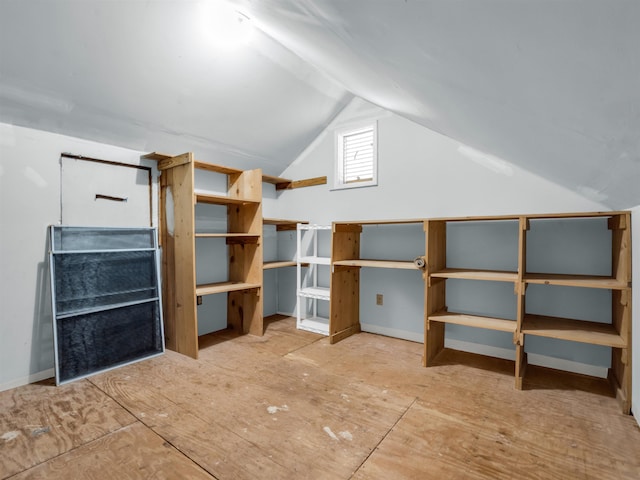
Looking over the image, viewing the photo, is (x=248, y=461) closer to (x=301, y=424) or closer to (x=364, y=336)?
(x=301, y=424)

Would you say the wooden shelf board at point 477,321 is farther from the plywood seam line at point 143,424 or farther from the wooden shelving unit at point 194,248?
the plywood seam line at point 143,424

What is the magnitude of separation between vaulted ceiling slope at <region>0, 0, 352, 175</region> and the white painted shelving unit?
46.6 inches

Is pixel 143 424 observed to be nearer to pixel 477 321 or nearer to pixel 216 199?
pixel 216 199

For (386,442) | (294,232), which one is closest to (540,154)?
(386,442)

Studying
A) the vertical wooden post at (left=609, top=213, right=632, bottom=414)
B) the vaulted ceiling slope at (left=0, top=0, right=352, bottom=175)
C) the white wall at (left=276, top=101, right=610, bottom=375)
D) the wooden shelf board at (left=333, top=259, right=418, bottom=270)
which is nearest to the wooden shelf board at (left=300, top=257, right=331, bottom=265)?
the wooden shelf board at (left=333, top=259, right=418, bottom=270)

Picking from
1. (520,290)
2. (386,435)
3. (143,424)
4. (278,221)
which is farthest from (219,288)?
(520,290)

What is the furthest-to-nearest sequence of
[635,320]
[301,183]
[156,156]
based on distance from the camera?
[301,183] → [156,156] → [635,320]

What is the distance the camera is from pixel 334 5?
830mm

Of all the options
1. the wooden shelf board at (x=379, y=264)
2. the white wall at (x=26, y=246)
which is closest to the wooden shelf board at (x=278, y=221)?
the wooden shelf board at (x=379, y=264)

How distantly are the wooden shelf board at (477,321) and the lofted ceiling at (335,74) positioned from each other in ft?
3.24

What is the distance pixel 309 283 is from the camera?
12.8 ft

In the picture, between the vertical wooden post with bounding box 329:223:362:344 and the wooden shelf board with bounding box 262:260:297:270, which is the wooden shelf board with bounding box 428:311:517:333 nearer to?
the vertical wooden post with bounding box 329:223:362:344

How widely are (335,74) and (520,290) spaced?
6.34ft

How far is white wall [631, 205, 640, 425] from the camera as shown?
5.75 feet
